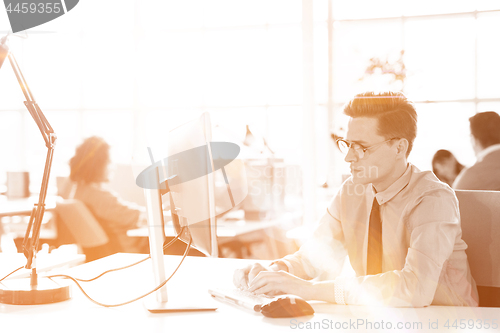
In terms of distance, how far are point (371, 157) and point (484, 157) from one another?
1543 mm

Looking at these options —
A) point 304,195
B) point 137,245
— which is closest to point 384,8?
point 304,195

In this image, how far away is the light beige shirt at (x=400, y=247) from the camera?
3.67 ft

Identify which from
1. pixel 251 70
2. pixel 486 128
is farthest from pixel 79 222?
pixel 251 70

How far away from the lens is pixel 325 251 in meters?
1.57

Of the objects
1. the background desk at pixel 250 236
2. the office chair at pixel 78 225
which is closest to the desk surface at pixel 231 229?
the background desk at pixel 250 236

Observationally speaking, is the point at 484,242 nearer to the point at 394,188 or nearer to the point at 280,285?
the point at 394,188

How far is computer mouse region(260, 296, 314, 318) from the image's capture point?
1.00 m

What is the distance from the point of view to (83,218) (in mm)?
2697

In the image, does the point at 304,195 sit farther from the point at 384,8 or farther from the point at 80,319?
the point at 384,8

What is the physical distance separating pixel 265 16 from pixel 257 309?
6.09 metres

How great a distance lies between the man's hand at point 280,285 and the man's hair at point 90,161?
1923 mm

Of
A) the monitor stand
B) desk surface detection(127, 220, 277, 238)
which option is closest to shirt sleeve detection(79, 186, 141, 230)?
desk surface detection(127, 220, 277, 238)

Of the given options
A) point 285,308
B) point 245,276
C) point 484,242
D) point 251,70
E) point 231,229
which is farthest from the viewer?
point 251,70

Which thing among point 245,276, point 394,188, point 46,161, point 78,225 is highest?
point 46,161
